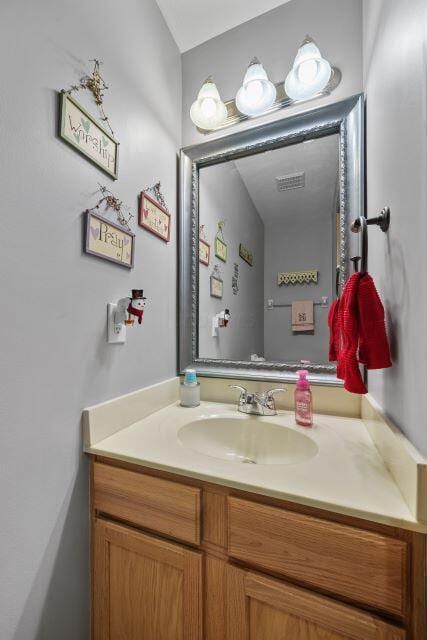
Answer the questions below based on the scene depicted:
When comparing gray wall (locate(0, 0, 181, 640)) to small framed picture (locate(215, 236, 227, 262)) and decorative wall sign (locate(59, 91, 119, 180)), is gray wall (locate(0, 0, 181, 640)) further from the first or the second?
small framed picture (locate(215, 236, 227, 262))

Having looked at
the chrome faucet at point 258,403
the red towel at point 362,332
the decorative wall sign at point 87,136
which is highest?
the decorative wall sign at point 87,136

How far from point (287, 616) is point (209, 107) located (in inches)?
64.0

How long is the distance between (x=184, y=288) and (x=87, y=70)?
30.0 inches

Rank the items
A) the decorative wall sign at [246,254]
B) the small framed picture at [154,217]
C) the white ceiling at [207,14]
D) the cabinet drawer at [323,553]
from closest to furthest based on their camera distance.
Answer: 1. the cabinet drawer at [323,553]
2. the small framed picture at [154,217]
3. the white ceiling at [207,14]
4. the decorative wall sign at [246,254]

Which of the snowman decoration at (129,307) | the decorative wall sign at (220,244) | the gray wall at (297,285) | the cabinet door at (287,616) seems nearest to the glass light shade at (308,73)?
the gray wall at (297,285)

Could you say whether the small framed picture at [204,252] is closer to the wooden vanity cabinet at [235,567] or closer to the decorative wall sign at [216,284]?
the decorative wall sign at [216,284]

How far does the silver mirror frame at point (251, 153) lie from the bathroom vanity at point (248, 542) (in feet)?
1.10

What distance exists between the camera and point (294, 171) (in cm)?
110

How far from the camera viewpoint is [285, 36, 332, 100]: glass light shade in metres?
0.95

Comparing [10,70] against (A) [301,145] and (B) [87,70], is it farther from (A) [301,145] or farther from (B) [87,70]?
(A) [301,145]

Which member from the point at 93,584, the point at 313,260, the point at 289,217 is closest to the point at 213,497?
the point at 93,584

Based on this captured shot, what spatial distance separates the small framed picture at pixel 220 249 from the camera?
1.25m

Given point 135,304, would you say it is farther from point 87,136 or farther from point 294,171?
point 294,171

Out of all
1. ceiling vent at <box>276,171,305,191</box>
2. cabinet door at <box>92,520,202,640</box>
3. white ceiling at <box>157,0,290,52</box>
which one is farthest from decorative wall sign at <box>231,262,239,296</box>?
white ceiling at <box>157,0,290,52</box>
